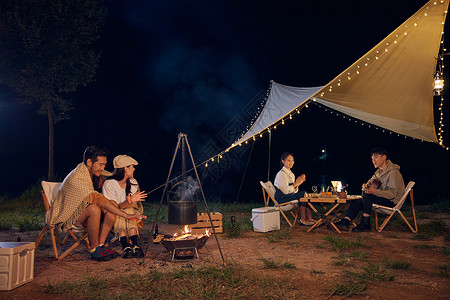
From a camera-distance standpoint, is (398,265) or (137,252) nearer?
(398,265)

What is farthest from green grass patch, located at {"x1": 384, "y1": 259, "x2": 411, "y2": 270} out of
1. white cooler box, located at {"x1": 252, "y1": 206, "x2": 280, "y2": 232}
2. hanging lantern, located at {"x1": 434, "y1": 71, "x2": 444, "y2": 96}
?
hanging lantern, located at {"x1": 434, "y1": 71, "x2": 444, "y2": 96}

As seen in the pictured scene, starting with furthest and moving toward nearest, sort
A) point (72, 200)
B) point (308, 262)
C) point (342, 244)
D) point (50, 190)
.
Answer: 1. point (342, 244)
2. point (50, 190)
3. point (72, 200)
4. point (308, 262)

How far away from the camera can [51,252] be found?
147 inches

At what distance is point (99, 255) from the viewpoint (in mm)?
3354

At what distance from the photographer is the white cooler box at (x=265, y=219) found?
4.74 m

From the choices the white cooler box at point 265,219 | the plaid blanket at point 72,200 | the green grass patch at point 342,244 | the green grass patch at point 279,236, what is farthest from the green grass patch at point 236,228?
the plaid blanket at point 72,200

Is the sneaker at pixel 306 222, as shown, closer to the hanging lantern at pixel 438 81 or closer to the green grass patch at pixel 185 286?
the green grass patch at pixel 185 286

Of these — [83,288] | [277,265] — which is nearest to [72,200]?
[83,288]

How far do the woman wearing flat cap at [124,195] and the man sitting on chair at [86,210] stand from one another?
12 centimetres

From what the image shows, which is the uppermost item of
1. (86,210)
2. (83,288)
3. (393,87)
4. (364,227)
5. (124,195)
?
(393,87)

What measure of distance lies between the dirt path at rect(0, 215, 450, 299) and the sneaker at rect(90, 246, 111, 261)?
0.18ft

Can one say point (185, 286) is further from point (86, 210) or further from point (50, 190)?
point (50, 190)

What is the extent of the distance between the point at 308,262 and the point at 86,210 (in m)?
2.08

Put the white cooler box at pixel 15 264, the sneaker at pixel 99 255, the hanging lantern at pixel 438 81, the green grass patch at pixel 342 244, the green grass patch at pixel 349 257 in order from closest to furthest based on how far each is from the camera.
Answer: the white cooler box at pixel 15 264 → the green grass patch at pixel 349 257 → the sneaker at pixel 99 255 → the green grass patch at pixel 342 244 → the hanging lantern at pixel 438 81
